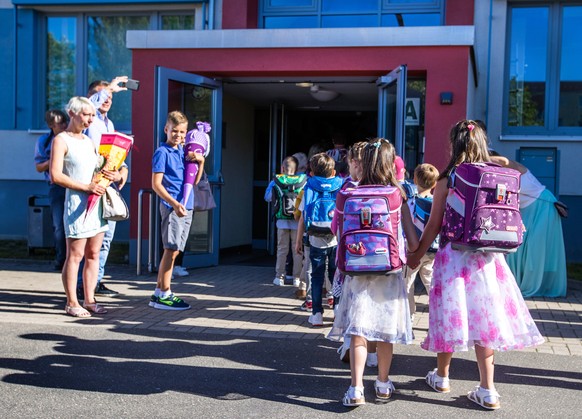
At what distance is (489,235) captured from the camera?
170 inches

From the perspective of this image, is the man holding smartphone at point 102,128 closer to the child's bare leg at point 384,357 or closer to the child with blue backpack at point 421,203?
the child with blue backpack at point 421,203

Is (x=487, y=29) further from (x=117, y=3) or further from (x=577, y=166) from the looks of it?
(x=117, y=3)

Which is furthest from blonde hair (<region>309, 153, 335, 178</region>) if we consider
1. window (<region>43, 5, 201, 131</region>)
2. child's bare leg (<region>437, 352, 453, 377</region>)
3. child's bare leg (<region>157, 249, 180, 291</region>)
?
window (<region>43, 5, 201, 131</region>)

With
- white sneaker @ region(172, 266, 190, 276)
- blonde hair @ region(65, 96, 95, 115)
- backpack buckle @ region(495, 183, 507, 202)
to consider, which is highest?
blonde hair @ region(65, 96, 95, 115)

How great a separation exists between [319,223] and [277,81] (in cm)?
468

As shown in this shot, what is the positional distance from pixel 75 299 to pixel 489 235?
13.3 ft

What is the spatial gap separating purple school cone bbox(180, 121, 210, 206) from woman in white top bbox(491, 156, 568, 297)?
3709 millimetres

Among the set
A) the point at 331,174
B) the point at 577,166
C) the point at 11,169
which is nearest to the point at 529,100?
the point at 577,166

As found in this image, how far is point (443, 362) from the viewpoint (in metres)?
4.71

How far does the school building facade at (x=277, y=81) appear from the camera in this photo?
31.0ft

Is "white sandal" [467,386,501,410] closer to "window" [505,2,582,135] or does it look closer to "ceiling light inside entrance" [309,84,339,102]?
"ceiling light inside entrance" [309,84,339,102]

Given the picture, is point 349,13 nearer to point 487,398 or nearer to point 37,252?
point 37,252

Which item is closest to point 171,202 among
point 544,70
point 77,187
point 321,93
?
point 77,187

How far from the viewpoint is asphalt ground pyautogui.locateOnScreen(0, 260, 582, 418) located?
4375 mm
